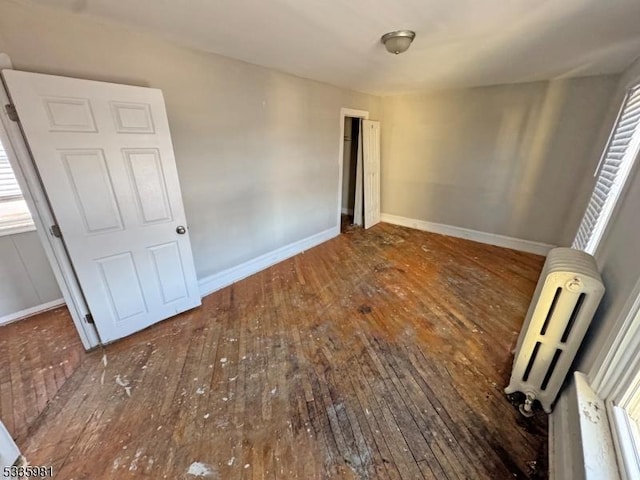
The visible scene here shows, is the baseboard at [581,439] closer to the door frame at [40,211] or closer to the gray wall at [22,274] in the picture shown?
the door frame at [40,211]

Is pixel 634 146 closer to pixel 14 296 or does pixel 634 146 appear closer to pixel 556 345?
pixel 556 345

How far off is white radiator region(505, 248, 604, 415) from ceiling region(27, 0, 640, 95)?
1.40 metres

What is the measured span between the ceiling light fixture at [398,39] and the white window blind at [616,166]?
1.75 meters

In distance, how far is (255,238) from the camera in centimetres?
327

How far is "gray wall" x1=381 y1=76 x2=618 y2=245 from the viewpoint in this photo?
324cm

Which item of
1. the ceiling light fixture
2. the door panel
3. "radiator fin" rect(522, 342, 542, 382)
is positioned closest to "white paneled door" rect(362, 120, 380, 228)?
the ceiling light fixture

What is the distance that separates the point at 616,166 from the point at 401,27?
6.59 ft

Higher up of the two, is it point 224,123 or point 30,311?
point 224,123

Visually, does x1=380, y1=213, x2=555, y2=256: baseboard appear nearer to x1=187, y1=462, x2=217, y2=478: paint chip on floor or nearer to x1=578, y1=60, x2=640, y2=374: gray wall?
x1=578, y1=60, x2=640, y2=374: gray wall

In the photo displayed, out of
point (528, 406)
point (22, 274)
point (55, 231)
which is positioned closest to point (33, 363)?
point (22, 274)

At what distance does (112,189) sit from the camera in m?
1.97

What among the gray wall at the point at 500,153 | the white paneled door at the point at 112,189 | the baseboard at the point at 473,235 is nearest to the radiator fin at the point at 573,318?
the gray wall at the point at 500,153

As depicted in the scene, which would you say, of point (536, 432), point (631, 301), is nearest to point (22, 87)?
point (631, 301)

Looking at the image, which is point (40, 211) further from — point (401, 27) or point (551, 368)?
point (551, 368)
